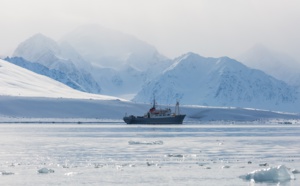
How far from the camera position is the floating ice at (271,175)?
3647 centimetres

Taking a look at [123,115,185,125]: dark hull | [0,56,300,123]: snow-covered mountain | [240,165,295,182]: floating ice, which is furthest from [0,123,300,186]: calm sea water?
[0,56,300,123]: snow-covered mountain

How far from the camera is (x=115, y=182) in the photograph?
36.0 metres

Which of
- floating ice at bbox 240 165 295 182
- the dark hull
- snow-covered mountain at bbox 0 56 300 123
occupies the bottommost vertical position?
floating ice at bbox 240 165 295 182

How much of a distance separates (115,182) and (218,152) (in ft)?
60.1

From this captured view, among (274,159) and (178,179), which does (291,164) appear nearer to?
(274,159)

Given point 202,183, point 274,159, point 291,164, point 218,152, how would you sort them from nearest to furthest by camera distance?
1. point 202,183
2. point 291,164
3. point 274,159
4. point 218,152

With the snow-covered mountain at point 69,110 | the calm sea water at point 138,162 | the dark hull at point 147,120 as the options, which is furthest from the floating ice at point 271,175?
the snow-covered mountain at point 69,110

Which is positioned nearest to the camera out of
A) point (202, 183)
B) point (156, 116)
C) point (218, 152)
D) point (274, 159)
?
point (202, 183)

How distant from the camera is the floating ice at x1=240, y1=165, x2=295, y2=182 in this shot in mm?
36469

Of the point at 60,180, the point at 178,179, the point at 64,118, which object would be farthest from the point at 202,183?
the point at 64,118

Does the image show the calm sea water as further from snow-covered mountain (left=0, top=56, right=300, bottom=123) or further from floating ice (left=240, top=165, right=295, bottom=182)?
snow-covered mountain (left=0, top=56, right=300, bottom=123)

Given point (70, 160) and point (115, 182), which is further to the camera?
point (70, 160)

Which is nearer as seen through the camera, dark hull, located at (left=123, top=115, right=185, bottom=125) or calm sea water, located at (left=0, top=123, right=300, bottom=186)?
calm sea water, located at (left=0, top=123, right=300, bottom=186)

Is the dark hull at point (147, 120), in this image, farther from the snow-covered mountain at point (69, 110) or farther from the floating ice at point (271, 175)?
the floating ice at point (271, 175)
